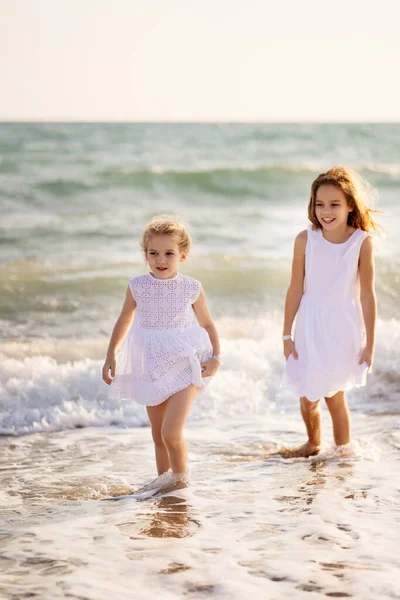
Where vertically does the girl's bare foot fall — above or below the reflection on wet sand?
above

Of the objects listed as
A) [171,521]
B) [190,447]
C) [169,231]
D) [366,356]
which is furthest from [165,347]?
[190,447]

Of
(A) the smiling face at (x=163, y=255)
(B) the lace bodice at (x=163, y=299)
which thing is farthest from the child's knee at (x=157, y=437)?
(A) the smiling face at (x=163, y=255)

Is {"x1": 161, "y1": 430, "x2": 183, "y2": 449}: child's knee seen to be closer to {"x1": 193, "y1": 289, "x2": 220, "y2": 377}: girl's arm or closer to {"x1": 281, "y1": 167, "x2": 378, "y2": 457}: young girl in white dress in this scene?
{"x1": 193, "y1": 289, "x2": 220, "y2": 377}: girl's arm

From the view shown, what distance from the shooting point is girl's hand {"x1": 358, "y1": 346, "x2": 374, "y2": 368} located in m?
4.73

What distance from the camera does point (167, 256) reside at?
174 inches

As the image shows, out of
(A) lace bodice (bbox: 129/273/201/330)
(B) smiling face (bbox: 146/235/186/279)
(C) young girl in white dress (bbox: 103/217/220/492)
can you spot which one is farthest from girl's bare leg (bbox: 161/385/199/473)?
(B) smiling face (bbox: 146/235/186/279)

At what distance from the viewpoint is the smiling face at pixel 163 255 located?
439cm

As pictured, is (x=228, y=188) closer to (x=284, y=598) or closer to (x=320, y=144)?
(x=320, y=144)

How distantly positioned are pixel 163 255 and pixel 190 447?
180 cm

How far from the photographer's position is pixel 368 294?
15.5 ft

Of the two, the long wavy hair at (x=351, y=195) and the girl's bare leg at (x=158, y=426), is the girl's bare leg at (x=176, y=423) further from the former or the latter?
the long wavy hair at (x=351, y=195)

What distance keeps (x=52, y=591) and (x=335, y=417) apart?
2.32 meters

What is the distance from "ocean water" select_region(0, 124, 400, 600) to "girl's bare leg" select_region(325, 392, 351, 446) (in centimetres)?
10

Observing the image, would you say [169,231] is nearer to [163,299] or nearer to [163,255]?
[163,255]
